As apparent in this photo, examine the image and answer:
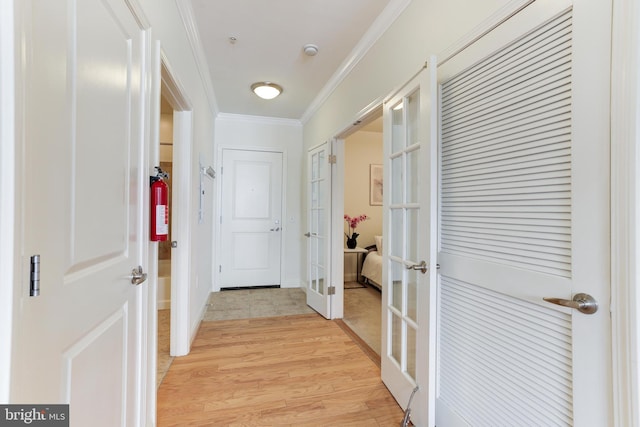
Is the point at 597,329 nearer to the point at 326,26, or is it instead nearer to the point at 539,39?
the point at 539,39

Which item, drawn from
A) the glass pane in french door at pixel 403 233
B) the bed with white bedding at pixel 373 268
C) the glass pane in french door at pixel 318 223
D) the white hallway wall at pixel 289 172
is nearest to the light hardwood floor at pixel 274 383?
the glass pane in french door at pixel 403 233

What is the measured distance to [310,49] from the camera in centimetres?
243

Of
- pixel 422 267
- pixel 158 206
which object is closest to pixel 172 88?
pixel 158 206

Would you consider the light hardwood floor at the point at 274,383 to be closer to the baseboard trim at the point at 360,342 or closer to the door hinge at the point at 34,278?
the baseboard trim at the point at 360,342

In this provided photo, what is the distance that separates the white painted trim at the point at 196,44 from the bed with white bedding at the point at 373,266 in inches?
119

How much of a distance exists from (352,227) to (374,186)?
2.91 feet

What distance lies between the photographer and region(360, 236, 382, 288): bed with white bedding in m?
4.11

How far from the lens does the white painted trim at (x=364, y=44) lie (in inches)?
74.4

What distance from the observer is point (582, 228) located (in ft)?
2.93

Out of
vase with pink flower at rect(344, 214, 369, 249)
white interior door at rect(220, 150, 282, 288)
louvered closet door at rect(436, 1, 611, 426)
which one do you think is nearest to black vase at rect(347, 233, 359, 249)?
vase with pink flower at rect(344, 214, 369, 249)

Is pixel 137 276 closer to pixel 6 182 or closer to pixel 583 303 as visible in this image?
pixel 6 182

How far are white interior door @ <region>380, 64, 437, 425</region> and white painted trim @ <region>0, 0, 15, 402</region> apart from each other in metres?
1.40

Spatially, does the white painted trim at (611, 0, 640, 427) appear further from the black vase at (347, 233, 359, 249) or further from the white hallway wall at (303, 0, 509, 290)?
the black vase at (347, 233, 359, 249)

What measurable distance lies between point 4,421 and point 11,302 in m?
0.24
